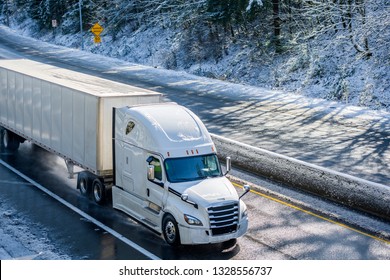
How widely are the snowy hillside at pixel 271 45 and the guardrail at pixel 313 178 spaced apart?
10772 mm

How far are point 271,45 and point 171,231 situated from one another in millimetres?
28842

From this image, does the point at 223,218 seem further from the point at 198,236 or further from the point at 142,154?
the point at 142,154

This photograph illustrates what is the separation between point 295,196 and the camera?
1783 cm

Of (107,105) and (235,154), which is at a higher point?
(107,105)

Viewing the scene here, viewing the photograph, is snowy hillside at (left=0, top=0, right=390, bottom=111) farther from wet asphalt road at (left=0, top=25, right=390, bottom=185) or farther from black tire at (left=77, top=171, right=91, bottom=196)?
black tire at (left=77, top=171, right=91, bottom=196)

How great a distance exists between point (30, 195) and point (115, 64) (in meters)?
28.5

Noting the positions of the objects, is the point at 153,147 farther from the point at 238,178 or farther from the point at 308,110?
the point at 308,110

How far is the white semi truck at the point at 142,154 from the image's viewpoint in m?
13.7

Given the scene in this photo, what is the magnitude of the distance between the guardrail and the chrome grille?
4.79 metres

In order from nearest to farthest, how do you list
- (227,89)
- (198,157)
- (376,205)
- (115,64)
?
(198,157), (376,205), (227,89), (115,64)

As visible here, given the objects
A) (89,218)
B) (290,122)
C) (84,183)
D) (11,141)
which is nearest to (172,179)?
(89,218)

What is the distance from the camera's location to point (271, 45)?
41.0 metres

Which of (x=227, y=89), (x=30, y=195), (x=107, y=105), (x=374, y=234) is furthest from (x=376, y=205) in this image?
(x=227, y=89)

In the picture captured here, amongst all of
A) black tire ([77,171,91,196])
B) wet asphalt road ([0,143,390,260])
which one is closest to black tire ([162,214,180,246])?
wet asphalt road ([0,143,390,260])
